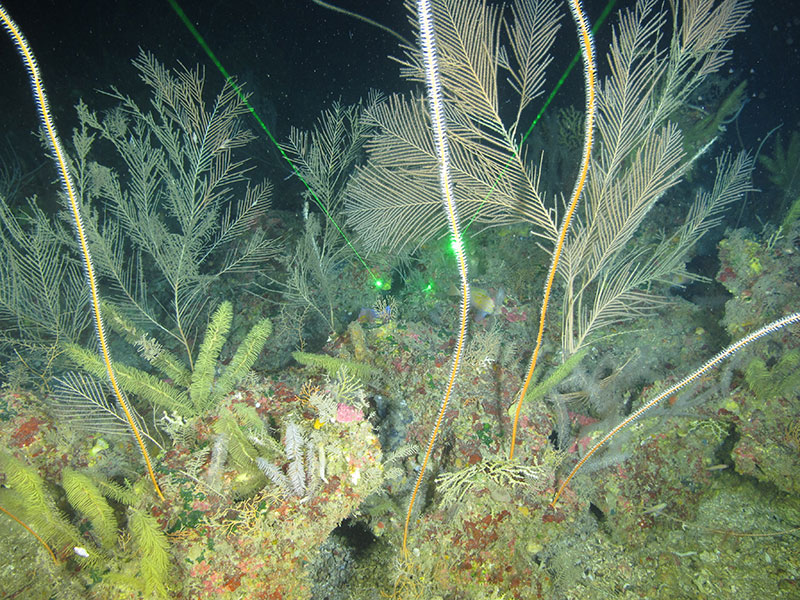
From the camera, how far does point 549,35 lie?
3008 millimetres

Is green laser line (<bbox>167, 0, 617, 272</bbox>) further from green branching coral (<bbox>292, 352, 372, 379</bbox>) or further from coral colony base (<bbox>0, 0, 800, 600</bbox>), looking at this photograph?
green branching coral (<bbox>292, 352, 372, 379</bbox>)

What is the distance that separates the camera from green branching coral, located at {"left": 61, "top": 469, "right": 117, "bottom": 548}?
2109mm

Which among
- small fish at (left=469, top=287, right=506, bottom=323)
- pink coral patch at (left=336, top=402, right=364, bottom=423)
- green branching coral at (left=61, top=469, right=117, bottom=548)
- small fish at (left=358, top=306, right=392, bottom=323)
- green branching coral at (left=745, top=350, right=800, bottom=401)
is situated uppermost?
green branching coral at (left=61, top=469, right=117, bottom=548)

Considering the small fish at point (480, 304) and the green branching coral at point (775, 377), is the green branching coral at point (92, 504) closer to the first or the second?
the small fish at point (480, 304)

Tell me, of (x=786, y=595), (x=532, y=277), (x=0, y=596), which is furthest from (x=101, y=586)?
(x=532, y=277)

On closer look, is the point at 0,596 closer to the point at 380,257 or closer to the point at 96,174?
the point at 96,174

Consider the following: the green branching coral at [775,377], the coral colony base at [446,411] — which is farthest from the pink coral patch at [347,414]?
the green branching coral at [775,377]

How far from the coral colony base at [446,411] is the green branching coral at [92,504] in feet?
0.04

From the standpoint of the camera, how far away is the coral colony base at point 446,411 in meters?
2.15

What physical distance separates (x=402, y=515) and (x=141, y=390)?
2.18 m

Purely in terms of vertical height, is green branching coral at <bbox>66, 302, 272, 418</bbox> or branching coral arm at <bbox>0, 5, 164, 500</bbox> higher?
branching coral arm at <bbox>0, 5, 164, 500</bbox>

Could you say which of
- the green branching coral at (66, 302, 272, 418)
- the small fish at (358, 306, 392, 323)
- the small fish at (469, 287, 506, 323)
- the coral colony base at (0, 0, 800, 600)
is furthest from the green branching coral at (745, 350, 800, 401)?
the green branching coral at (66, 302, 272, 418)

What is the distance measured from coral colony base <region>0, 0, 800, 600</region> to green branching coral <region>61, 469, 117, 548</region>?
1 cm

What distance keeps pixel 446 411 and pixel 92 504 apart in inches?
91.8
